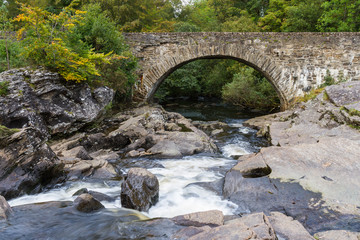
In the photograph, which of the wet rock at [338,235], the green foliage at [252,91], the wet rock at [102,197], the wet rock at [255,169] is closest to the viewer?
the wet rock at [338,235]

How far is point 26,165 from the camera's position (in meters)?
5.17

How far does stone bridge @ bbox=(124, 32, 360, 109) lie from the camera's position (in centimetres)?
1309

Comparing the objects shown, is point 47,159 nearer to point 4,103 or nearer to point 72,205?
point 72,205

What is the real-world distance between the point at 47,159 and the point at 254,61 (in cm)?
1051

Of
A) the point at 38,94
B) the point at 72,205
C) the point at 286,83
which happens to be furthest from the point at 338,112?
the point at 38,94

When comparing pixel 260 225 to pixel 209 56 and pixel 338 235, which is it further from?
pixel 209 56

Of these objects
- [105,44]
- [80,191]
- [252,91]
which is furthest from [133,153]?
[252,91]

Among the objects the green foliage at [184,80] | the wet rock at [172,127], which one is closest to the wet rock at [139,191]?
the wet rock at [172,127]

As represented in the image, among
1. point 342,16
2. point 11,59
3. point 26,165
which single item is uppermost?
point 342,16

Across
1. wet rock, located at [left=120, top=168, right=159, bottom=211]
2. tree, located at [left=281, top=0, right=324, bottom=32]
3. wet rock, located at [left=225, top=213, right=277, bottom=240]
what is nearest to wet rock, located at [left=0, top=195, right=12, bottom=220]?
wet rock, located at [left=120, top=168, right=159, bottom=211]

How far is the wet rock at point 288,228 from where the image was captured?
3.27m

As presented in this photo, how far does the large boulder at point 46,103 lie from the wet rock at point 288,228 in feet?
19.9

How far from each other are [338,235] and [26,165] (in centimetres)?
508

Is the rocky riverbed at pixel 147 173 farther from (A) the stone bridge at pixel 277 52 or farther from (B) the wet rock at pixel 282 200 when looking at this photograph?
(A) the stone bridge at pixel 277 52
